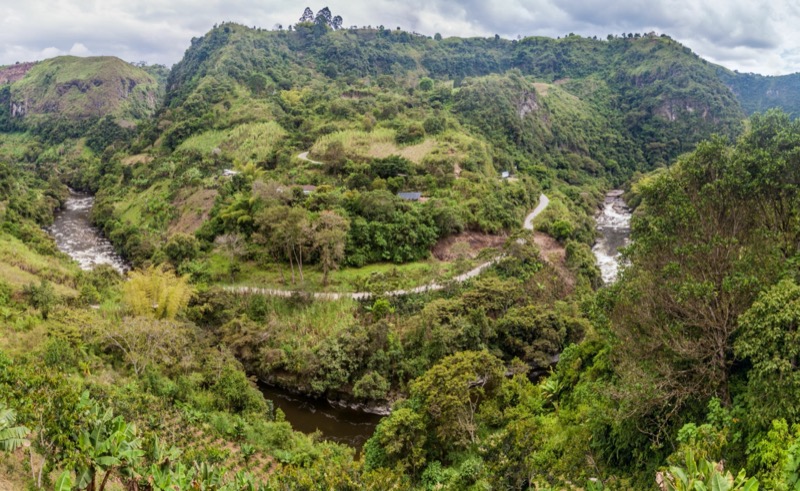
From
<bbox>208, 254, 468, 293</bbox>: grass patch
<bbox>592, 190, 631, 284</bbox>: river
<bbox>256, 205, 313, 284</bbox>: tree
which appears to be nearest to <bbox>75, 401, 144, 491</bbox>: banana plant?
<bbox>256, 205, 313, 284</bbox>: tree

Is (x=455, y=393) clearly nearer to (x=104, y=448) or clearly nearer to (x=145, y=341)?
(x=104, y=448)

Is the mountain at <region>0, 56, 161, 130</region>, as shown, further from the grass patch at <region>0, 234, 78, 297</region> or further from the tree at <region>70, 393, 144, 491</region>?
the tree at <region>70, 393, 144, 491</region>

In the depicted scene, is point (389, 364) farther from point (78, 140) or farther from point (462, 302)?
point (78, 140)

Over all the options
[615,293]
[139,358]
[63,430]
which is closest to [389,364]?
[139,358]

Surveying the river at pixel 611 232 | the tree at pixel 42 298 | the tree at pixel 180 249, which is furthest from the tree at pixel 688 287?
the tree at pixel 180 249

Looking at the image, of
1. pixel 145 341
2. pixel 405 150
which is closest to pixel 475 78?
pixel 405 150
